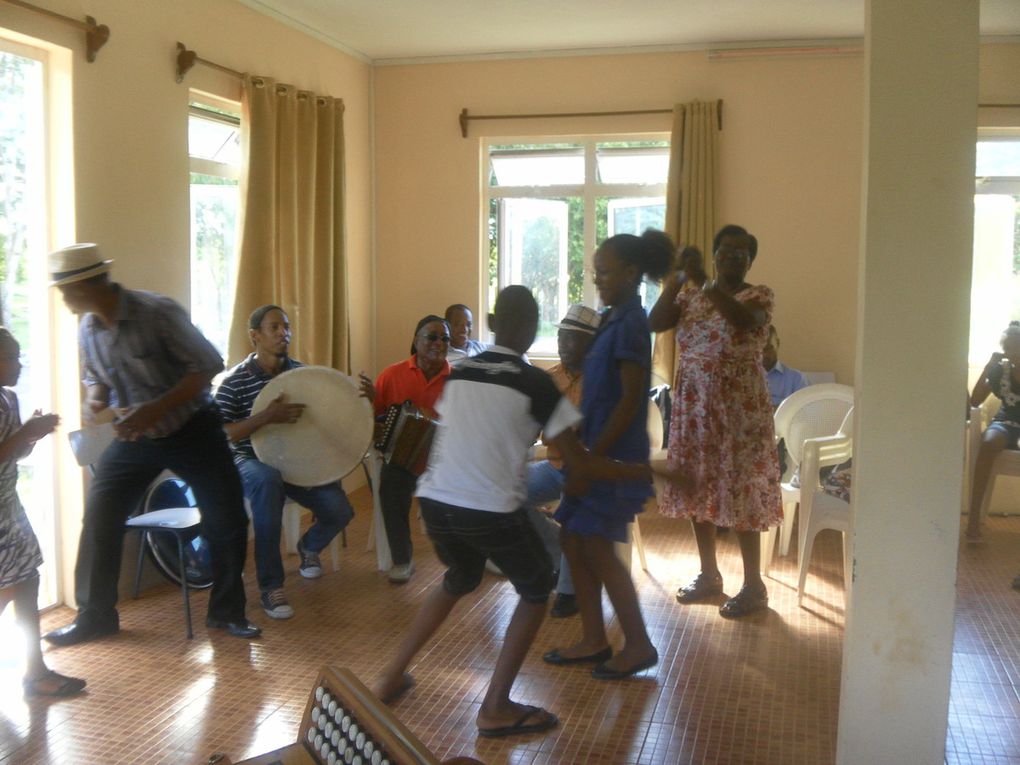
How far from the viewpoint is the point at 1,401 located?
2969 millimetres

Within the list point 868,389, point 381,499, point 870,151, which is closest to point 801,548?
point 381,499

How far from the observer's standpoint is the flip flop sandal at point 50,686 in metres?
3.09

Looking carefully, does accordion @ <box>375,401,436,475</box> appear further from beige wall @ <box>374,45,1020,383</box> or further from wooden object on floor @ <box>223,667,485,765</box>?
wooden object on floor @ <box>223,667,485,765</box>

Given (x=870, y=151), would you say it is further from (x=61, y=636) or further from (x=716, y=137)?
(x=716, y=137)

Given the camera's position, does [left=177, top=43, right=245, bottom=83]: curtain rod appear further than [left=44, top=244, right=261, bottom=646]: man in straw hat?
Yes

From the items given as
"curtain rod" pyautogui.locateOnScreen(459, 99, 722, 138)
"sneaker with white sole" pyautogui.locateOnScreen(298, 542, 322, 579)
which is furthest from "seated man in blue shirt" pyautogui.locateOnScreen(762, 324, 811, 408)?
"sneaker with white sole" pyautogui.locateOnScreen(298, 542, 322, 579)

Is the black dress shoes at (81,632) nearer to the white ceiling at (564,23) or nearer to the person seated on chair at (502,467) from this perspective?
the person seated on chair at (502,467)

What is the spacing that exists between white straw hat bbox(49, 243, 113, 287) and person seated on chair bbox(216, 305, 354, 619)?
0.87 meters

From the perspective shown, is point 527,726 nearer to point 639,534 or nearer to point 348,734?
point 348,734

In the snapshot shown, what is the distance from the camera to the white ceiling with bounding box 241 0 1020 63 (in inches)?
201

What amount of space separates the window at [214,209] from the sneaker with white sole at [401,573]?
1.41 meters

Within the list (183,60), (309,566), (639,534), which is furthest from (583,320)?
(183,60)

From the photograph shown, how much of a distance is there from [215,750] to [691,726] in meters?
A: 1.34

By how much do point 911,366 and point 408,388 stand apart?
102 inches
